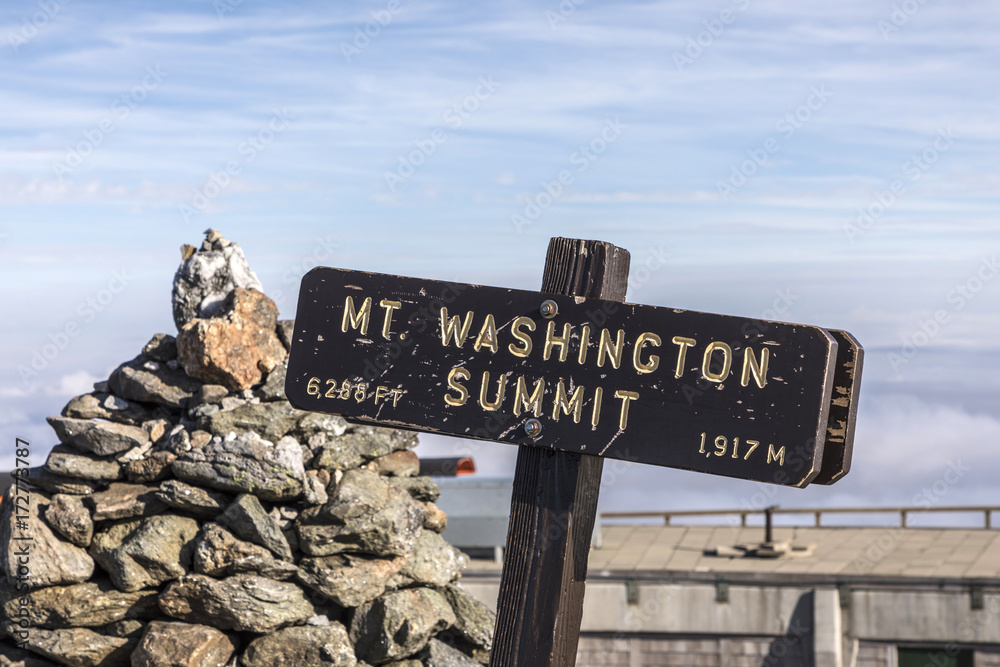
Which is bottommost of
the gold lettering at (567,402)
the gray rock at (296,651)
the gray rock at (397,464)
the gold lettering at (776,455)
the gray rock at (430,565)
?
the gray rock at (296,651)

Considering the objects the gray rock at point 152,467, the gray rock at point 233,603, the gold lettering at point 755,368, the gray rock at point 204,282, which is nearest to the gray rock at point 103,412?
the gray rock at point 152,467

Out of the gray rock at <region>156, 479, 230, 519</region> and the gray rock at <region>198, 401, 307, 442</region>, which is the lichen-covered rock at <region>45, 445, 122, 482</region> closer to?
the gray rock at <region>156, 479, 230, 519</region>

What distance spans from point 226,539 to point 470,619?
7.53 ft

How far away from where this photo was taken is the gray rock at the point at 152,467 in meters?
8.41

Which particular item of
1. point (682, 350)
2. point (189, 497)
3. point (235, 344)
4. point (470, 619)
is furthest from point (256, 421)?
point (682, 350)

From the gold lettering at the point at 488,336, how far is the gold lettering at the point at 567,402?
0.32 metres

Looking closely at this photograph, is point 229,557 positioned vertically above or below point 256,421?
below

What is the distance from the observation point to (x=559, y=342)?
3.95 meters

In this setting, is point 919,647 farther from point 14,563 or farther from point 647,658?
point 14,563

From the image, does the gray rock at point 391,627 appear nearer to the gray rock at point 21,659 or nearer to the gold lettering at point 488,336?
the gray rock at point 21,659

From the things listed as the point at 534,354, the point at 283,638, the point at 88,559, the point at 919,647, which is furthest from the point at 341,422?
Answer: the point at 919,647

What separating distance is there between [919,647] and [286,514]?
46.6 feet

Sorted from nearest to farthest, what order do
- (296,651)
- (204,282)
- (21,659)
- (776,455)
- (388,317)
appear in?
(776,455) → (388,317) → (296,651) → (21,659) → (204,282)

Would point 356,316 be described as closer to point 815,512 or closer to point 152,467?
point 152,467
